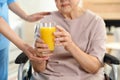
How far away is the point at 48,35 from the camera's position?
134 cm

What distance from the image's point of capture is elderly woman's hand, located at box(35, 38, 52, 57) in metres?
1.39

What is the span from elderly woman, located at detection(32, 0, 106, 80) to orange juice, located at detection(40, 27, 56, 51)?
13.3 inches

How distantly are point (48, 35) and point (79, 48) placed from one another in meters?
0.41

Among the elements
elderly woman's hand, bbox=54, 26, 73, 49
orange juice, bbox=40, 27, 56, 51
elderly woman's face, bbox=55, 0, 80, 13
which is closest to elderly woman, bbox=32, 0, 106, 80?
elderly woman's face, bbox=55, 0, 80, 13

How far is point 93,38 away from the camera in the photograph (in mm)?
1773

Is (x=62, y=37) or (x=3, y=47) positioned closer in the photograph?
(x=62, y=37)

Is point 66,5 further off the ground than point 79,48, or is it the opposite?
point 66,5

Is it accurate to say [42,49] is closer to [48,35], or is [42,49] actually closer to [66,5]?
[48,35]

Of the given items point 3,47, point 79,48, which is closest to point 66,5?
point 79,48

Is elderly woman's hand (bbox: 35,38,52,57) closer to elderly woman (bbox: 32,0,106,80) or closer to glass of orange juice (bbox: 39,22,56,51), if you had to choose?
glass of orange juice (bbox: 39,22,56,51)

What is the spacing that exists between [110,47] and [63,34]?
2.05m

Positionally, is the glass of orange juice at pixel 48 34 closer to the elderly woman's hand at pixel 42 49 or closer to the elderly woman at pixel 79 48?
the elderly woman's hand at pixel 42 49

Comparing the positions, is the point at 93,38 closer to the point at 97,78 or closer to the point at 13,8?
the point at 97,78

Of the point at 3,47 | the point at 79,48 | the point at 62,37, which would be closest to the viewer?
the point at 62,37
